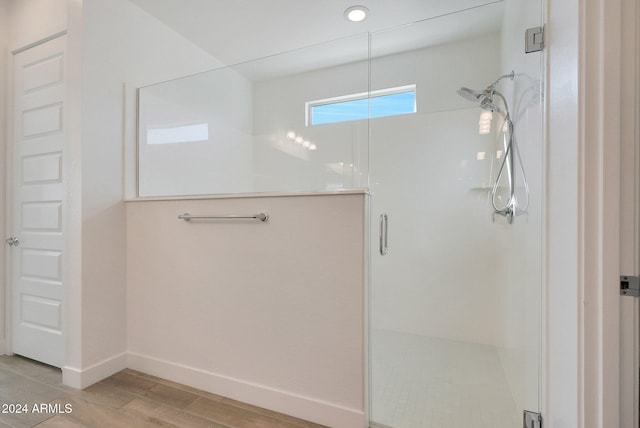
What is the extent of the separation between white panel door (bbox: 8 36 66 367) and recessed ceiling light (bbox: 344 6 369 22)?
71.7 inches

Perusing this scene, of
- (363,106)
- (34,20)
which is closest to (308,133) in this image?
(363,106)

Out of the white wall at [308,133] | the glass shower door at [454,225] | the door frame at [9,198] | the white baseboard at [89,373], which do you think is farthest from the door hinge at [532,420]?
the door frame at [9,198]

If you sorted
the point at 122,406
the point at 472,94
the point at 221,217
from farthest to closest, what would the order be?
the point at 472,94, the point at 221,217, the point at 122,406

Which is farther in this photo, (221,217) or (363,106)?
(363,106)

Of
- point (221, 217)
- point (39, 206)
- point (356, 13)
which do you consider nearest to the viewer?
point (221, 217)

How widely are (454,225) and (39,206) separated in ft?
9.16

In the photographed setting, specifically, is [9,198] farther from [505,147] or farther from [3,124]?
[505,147]

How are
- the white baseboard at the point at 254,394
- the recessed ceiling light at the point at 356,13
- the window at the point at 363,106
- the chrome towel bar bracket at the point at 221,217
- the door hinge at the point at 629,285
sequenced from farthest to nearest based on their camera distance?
the recessed ceiling light at the point at 356,13, the window at the point at 363,106, the chrome towel bar bracket at the point at 221,217, the white baseboard at the point at 254,394, the door hinge at the point at 629,285

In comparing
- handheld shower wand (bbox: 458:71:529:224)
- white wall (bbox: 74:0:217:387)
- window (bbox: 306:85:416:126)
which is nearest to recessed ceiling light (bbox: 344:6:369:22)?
window (bbox: 306:85:416:126)

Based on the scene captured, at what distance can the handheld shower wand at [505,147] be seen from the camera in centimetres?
168

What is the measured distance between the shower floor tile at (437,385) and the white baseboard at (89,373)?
1.59 metres

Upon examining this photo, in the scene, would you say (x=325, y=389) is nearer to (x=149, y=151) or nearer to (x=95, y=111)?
(x=149, y=151)

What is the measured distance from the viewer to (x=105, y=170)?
1888 mm

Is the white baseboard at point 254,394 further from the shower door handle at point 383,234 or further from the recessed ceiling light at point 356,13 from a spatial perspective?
the recessed ceiling light at point 356,13
